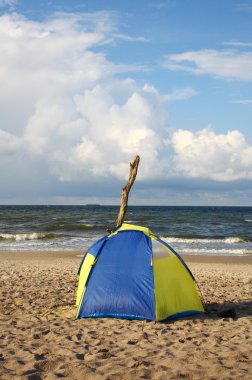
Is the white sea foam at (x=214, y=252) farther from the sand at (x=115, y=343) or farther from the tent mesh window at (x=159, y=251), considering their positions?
the tent mesh window at (x=159, y=251)

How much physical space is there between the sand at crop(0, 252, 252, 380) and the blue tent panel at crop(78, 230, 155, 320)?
0.26m

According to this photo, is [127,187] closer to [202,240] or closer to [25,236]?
[202,240]

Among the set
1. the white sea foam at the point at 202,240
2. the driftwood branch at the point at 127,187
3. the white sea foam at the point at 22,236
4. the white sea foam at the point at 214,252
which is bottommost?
the white sea foam at the point at 22,236

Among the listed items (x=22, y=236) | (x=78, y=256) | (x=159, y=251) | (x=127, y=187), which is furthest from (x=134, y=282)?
(x=22, y=236)

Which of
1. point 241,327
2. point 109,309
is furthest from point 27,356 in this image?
point 241,327

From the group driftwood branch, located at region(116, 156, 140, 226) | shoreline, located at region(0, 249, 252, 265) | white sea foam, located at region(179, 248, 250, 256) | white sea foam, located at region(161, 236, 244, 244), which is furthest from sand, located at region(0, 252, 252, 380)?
white sea foam, located at region(161, 236, 244, 244)

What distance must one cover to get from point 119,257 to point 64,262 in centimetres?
1241

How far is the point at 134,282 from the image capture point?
29.2ft

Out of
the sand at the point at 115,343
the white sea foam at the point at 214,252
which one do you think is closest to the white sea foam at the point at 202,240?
the white sea foam at the point at 214,252

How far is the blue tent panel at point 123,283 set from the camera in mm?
8797

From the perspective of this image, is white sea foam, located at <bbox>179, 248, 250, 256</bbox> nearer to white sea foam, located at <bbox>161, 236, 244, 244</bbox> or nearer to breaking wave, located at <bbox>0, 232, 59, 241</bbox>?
white sea foam, located at <bbox>161, 236, 244, 244</bbox>

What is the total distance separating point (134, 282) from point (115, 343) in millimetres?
1821

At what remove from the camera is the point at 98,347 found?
6.97 m

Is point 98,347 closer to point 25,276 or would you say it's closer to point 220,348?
point 220,348
